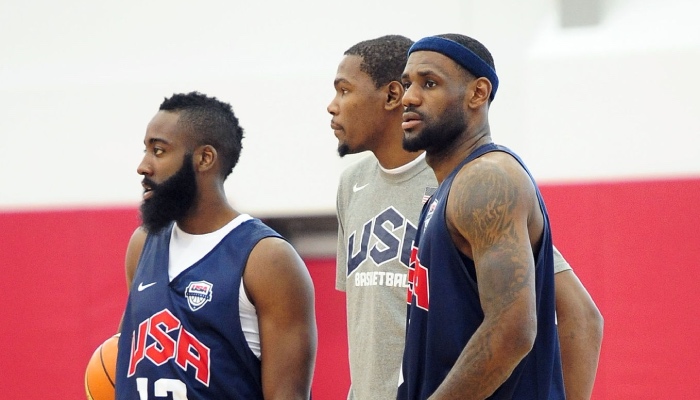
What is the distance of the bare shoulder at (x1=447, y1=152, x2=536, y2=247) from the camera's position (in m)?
1.96

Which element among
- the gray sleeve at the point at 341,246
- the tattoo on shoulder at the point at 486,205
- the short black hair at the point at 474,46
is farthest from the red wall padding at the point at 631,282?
the tattoo on shoulder at the point at 486,205

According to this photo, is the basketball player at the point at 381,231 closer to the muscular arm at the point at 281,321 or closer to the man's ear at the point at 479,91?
the muscular arm at the point at 281,321

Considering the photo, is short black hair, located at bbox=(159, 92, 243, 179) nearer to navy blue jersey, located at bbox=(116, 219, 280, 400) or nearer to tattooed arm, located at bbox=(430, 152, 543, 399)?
navy blue jersey, located at bbox=(116, 219, 280, 400)

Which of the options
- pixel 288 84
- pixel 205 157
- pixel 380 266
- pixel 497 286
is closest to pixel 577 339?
pixel 380 266

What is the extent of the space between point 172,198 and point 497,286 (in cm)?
113

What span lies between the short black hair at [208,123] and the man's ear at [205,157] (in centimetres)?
1

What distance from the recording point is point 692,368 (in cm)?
381

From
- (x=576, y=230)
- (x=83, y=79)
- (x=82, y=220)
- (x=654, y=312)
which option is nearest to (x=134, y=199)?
(x=82, y=220)

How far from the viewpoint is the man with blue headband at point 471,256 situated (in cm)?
195

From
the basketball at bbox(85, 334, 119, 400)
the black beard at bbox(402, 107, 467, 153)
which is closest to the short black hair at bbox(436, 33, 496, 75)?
the black beard at bbox(402, 107, 467, 153)

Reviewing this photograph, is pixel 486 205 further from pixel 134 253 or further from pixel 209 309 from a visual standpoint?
pixel 134 253

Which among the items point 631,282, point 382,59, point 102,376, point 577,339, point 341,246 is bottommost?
point 631,282

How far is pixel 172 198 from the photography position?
108 inches

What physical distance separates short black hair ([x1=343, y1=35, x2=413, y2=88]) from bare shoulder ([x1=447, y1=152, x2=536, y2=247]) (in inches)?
36.9
